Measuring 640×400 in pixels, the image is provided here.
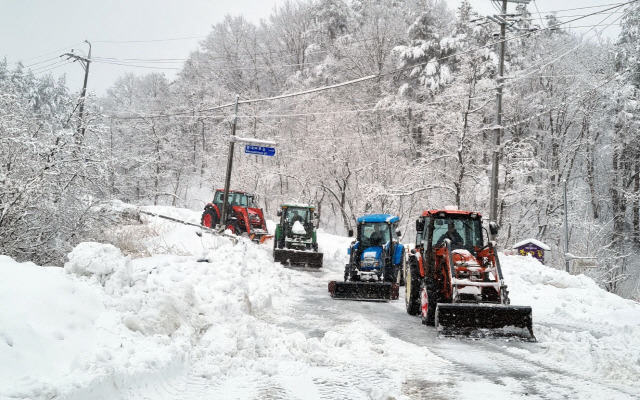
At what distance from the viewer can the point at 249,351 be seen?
20.5ft

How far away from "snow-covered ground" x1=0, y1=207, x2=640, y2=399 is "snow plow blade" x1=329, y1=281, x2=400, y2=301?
8.94ft

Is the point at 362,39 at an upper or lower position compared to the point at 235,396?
upper

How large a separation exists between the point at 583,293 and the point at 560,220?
59.5 ft

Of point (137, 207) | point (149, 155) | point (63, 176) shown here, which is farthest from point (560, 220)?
point (149, 155)

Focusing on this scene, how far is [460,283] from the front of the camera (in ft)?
28.7

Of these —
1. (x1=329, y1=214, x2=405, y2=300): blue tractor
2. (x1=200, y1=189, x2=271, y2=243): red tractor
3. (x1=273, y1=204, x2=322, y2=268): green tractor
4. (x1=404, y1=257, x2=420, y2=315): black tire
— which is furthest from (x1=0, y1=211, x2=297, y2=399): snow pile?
(x1=200, y1=189, x2=271, y2=243): red tractor

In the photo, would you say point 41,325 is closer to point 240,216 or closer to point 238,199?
point 240,216

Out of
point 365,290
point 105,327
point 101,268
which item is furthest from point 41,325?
point 365,290

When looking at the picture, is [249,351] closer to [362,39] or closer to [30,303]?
[30,303]

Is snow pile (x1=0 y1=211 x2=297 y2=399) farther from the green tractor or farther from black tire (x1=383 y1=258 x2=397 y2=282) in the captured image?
the green tractor

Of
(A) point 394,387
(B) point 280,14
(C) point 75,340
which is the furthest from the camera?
(B) point 280,14

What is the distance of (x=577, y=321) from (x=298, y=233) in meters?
12.1

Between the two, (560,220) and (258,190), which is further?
(258,190)

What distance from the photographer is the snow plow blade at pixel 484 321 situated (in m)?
8.01
